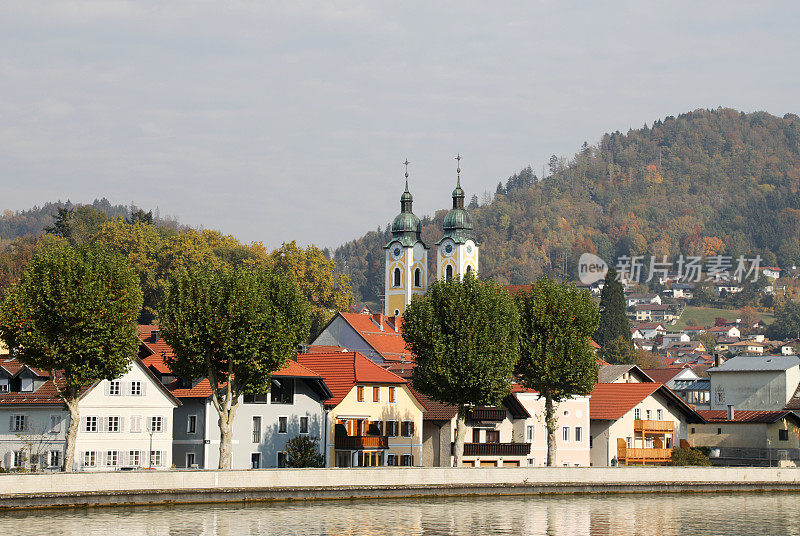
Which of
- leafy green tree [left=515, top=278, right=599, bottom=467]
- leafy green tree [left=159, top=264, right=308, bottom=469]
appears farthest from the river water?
leafy green tree [left=515, top=278, right=599, bottom=467]

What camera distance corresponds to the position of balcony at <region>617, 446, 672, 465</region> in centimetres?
10519

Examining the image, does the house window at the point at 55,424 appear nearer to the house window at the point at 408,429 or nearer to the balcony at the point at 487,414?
the house window at the point at 408,429

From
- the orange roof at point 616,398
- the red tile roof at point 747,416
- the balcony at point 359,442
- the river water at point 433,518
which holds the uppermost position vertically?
the orange roof at point 616,398

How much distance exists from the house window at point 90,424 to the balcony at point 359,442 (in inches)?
722

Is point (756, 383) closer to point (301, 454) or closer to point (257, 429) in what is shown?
point (301, 454)

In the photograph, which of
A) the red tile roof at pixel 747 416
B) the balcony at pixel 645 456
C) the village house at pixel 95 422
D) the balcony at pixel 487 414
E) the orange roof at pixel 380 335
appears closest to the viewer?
the village house at pixel 95 422

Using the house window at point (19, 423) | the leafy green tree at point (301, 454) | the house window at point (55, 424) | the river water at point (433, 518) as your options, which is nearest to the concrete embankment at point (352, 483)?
the river water at point (433, 518)

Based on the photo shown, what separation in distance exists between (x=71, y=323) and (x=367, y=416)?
2949 cm

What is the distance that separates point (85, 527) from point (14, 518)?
4.99 meters

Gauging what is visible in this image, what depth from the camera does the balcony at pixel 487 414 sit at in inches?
3866

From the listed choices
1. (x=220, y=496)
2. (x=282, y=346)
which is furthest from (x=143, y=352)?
(x=220, y=496)

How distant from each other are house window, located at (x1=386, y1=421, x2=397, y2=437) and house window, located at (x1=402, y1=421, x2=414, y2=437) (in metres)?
1.01

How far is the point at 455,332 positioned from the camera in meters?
88.8

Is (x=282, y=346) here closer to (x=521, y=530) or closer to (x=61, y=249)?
(x=61, y=249)
